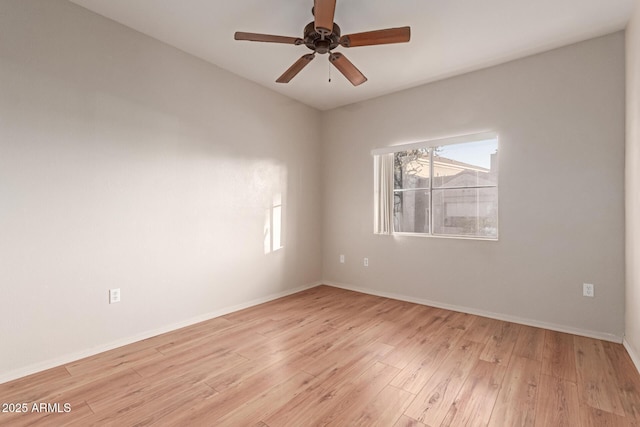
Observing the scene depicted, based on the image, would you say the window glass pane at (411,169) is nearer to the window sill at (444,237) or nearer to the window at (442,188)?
the window at (442,188)

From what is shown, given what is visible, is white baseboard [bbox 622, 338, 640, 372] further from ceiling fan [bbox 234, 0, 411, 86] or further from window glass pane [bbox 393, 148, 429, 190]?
ceiling fan [bbox 234, 0, 411, 86]

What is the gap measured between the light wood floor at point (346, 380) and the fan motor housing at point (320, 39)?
2467mm

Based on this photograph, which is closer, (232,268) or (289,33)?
(289,33)

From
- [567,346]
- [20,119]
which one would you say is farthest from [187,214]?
[567,346]

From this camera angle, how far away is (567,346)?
2574mm

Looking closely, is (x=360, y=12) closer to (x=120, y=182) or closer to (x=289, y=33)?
(x=289, y=33)

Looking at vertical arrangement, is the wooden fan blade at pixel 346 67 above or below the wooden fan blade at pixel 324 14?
below

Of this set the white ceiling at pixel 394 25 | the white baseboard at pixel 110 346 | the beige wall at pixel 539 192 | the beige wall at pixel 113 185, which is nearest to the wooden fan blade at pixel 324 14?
the white ceiling at pixel 394 25

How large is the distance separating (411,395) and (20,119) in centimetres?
331

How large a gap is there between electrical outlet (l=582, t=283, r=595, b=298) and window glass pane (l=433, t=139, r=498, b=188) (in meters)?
1.27

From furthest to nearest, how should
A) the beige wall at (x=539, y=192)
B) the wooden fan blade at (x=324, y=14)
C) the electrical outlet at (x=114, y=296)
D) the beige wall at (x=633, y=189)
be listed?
1. the beige wall at (x=539, y=192)
2. the electrical outlet at (x=114, y=296)
3. the beige wall at (x=633, y=189)
4. the wooden fan blade at (x=324, y=14)

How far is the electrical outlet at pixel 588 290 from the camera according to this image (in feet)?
9.07

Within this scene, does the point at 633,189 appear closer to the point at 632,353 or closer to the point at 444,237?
the point at 632,353

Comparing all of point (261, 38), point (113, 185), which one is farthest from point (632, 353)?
point (113, 185)
